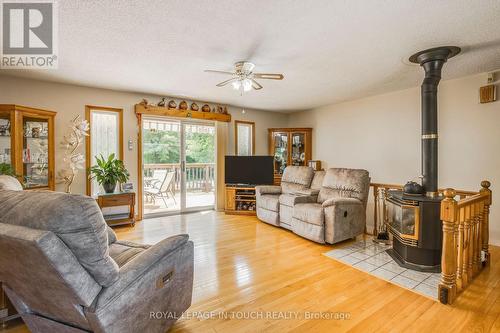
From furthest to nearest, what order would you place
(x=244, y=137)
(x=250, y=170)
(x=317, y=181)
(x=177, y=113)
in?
(x=244, y=137)
(x=250, y=170)
(x=177, y=113)
(x=317, y=181)

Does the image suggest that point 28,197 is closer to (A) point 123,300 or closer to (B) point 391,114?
(A) point 123,300

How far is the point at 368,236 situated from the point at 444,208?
2.00 metres

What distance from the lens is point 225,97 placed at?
498cm

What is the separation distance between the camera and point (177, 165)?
17.6 ft

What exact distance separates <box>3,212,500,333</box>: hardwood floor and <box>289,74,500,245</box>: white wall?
3.63ft

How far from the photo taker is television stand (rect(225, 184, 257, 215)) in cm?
532

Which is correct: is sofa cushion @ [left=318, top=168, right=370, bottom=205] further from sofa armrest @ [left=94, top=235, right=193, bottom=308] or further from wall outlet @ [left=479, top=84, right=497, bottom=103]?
sofa armrest @ [left=94, top=235, right=193, bottom=308]

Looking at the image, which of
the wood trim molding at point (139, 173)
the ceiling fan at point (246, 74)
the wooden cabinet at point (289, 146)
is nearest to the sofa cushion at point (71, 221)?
the ceiling fan at point (246, 74)

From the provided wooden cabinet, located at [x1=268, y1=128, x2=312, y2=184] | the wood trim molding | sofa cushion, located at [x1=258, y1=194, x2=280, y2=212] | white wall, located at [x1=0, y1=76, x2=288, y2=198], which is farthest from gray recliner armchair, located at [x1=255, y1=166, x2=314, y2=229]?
white wall, located at [x1=0, y1=76, x2=288, y2=198]

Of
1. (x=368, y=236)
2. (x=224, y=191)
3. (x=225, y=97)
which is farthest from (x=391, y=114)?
(x=224, y=191)

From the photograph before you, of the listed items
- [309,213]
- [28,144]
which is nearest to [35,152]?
[28,144]

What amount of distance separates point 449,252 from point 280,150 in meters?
4.44

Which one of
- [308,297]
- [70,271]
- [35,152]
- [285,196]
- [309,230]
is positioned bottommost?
[308,297]

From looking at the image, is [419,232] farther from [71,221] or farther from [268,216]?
[71,221]
